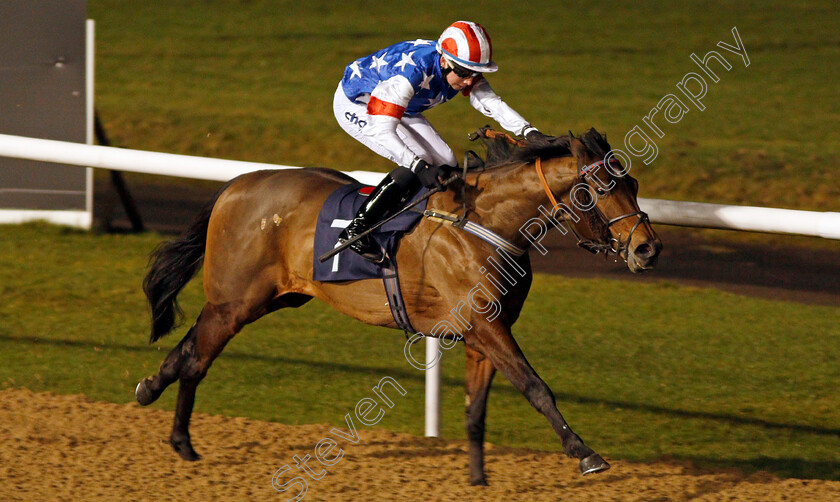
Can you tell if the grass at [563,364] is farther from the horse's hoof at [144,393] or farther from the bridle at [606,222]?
the bridle at [606,222]

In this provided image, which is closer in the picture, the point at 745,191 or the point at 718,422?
the point at 718,422

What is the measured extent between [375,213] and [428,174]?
0.95ft

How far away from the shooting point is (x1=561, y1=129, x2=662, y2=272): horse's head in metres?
3.84

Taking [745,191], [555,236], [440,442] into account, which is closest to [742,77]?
[745,191]

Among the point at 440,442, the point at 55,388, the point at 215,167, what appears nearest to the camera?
the point at 440,442

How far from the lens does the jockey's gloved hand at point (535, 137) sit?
4.15 meters

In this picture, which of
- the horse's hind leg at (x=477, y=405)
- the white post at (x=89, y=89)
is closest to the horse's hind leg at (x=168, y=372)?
the horse's hind leg at (x=477, y=405)

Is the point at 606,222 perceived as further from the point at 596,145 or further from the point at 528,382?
the point at 528,382

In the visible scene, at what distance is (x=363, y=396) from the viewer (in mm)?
5750

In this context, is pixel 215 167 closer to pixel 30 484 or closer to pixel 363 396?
pixel 363 396

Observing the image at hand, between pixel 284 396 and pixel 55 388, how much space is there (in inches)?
46.0

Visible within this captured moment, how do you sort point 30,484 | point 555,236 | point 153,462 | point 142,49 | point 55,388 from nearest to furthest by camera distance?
point 30,484 → point 153,462 → point 55,388 → point 555,236 → point 142,49

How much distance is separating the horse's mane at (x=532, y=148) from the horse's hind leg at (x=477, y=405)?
76 cm

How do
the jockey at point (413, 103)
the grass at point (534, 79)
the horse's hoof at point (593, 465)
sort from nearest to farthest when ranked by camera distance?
the horse's hoof at point (593, 465)
the jockey at point (413, 103)
the grass at point (534, 79)
